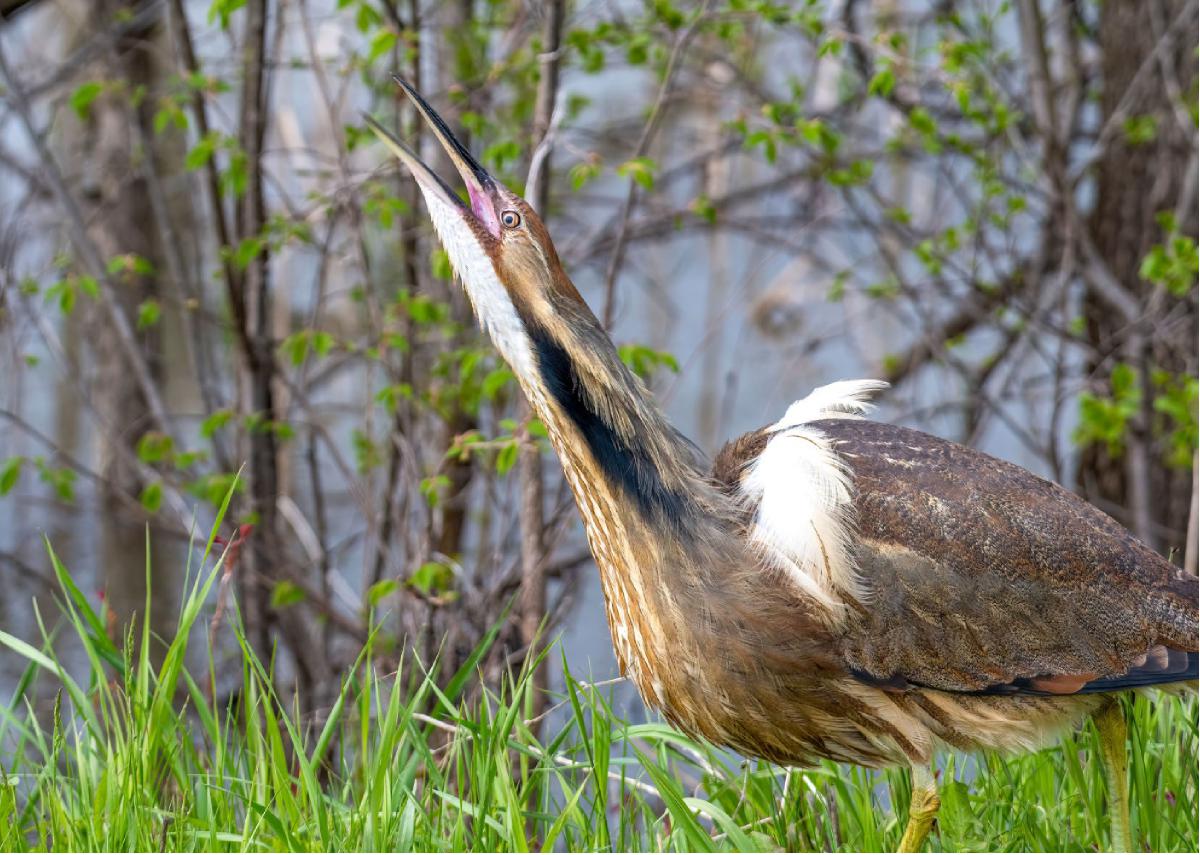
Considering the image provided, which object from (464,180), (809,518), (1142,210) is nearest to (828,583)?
(809,518)

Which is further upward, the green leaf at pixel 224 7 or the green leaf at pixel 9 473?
the green leaf at pixel 224 7

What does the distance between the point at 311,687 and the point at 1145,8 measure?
11.1ft

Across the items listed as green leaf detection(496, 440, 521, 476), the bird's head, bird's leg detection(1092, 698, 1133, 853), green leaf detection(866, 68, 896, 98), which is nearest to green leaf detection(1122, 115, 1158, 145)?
green leaf detection(866, 68, 896, 98)

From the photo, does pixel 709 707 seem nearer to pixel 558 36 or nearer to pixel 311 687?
pixel 558 36

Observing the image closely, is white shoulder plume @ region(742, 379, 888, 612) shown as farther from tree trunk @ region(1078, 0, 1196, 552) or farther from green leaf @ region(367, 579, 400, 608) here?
tree trunk @ region(1078, 0, 1196, 552)

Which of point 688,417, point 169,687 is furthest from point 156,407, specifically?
point 688,417

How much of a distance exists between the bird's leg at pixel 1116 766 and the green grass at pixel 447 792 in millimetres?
26

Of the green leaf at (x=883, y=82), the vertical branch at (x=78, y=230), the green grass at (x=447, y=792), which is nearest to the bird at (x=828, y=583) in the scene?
the green grass at (x=447, y=792)

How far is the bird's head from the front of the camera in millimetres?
2197

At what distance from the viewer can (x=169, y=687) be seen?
196cm

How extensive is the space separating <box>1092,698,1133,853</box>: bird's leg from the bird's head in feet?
3.41

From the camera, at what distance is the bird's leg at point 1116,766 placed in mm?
2160

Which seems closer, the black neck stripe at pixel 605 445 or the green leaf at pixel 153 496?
the black neck stripe at pixel 605 445

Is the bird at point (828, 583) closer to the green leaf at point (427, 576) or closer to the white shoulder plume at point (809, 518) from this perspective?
the white shoulder plume at point (809, 518)
